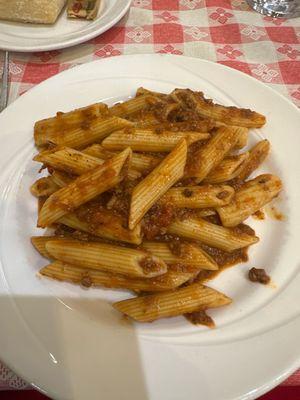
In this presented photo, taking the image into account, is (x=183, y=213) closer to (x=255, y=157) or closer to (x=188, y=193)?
(x=188, y=193)

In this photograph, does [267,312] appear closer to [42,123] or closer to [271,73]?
[42,123]

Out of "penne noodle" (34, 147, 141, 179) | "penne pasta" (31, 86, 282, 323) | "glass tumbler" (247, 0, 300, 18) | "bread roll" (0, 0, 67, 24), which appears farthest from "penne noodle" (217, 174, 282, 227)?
"glass tumbler" (247, 0, 300, 18)

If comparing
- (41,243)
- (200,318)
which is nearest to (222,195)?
(200,318)

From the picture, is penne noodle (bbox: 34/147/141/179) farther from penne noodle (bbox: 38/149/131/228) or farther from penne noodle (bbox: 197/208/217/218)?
penne noodle (bbox: 197/208/217/218)

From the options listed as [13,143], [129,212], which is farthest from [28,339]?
[13,143]

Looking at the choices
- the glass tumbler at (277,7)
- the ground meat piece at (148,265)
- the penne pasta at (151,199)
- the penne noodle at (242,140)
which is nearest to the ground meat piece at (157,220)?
the penne pasta at (151,199)

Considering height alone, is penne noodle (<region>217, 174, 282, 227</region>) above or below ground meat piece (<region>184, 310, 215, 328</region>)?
above

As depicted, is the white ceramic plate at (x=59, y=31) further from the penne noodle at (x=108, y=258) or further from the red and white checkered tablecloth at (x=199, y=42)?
the penne noodle at (x=108, y=258)
